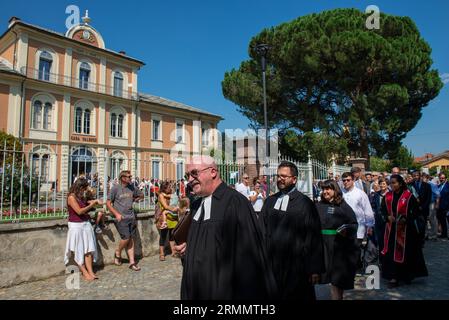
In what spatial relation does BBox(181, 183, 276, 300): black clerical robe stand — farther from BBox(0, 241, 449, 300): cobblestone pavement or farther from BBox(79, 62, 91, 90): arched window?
BBox(79, 62, 91, 90): arched window

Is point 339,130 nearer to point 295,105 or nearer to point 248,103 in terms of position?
point 295,105

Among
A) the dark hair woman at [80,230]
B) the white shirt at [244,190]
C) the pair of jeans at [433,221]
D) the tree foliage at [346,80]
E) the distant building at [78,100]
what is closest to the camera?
the dark hair woman at [80,230]

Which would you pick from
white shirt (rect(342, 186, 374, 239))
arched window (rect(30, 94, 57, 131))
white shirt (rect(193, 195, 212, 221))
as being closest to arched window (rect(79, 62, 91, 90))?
arched window (rect(30, 94, 57, 131))

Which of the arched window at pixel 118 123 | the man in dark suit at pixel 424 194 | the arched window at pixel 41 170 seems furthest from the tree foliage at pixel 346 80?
the arched window at pixel 41 170

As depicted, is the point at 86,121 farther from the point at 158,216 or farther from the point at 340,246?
the point at 340,246

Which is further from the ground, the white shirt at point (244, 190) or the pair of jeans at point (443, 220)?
the white shirt at point (244, 190)

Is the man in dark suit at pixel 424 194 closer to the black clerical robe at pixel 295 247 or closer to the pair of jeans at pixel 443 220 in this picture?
the pair of jeans at pixel 443 220

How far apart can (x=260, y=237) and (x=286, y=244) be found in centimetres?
140

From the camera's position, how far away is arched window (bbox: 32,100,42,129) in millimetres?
26484

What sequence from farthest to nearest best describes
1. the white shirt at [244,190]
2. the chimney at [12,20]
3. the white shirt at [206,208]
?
the chimney at [12,20]
the white shirt at [244,190]
the white shirt at [206,208]

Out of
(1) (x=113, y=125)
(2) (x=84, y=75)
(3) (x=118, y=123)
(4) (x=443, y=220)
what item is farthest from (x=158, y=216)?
(2) (x=84, y=75)

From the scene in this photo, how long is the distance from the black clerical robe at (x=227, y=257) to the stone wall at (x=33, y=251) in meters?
4.68

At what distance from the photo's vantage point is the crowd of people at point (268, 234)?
216 cm

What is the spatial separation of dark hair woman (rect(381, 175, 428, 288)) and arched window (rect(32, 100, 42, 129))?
28.0 m
